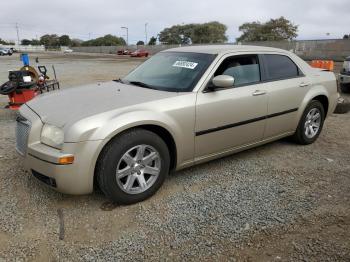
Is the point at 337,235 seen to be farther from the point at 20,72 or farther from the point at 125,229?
the point at 20,72

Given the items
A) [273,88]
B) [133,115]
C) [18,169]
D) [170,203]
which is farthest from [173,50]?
[18,169]

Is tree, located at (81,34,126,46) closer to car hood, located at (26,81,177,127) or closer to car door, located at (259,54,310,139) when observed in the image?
car door, located at (259,54,310,139)

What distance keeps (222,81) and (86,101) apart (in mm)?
1484

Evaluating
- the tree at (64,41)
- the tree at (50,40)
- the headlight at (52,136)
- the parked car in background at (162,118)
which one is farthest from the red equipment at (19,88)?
the tree at (50,40)

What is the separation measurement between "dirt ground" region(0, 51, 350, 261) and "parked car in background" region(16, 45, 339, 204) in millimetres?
279

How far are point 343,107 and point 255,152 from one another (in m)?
3.91

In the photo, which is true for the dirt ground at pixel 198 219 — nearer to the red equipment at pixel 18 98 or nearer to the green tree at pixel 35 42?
the red equipment at pixel 18 98

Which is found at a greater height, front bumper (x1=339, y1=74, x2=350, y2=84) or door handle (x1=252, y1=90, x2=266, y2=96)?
door handle (x1=252, y1=90, x2=266, y2=96)

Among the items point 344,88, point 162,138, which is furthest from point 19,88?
point 344,88

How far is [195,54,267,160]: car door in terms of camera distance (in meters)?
3.88

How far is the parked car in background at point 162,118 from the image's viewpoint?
3176 millimetres

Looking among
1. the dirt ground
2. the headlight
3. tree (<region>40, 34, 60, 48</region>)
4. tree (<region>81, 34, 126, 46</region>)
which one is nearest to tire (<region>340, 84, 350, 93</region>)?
the dirt ground

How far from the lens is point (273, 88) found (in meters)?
4.58

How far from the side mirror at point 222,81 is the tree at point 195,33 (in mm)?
78301
